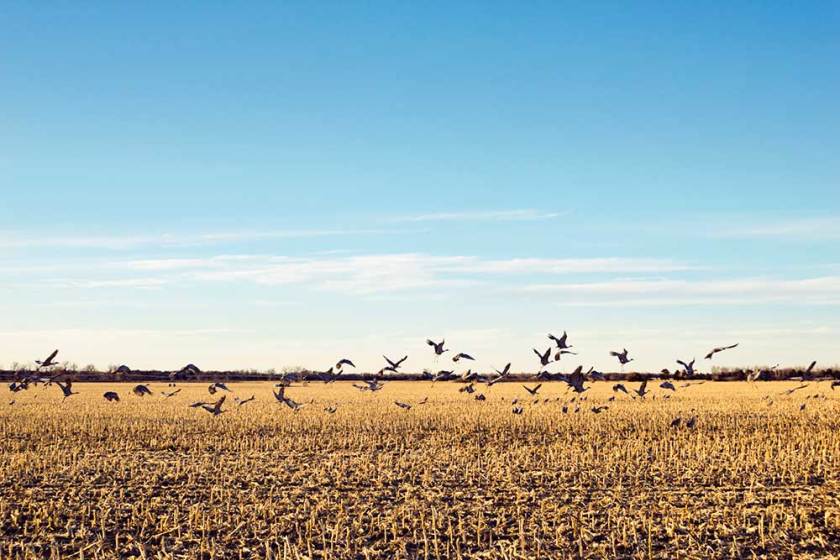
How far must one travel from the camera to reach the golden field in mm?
12336

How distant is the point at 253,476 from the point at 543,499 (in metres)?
6.00

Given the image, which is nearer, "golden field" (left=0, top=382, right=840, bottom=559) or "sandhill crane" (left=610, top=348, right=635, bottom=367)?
"golden field" (left=0, top=382, right=840, bottom=559)

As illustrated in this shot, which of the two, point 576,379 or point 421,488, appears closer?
point 421,488

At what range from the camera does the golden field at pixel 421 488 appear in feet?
40.5

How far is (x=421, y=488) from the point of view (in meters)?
16.6

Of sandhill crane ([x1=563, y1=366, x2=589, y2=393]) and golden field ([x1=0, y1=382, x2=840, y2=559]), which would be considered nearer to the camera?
golden field ([x1=0, y1=382, x2=840, y2=559])

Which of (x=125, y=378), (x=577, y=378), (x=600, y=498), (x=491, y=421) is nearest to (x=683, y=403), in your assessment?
(x=491, y=421)

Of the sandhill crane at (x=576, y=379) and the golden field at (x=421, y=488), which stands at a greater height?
the sandhill crane at (x=576, y=379)

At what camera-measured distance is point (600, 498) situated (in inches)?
606

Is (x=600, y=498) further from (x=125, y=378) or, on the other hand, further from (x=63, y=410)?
(x=125, y=378)

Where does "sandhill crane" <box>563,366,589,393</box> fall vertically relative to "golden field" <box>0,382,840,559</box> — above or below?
above

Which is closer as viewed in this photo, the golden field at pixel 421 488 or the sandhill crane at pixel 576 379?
the golden field at pixel 421 488

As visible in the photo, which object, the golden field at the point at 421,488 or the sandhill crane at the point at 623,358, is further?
the sandhill crane at the point at 623,358

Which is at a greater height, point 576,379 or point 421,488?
point 576,379
